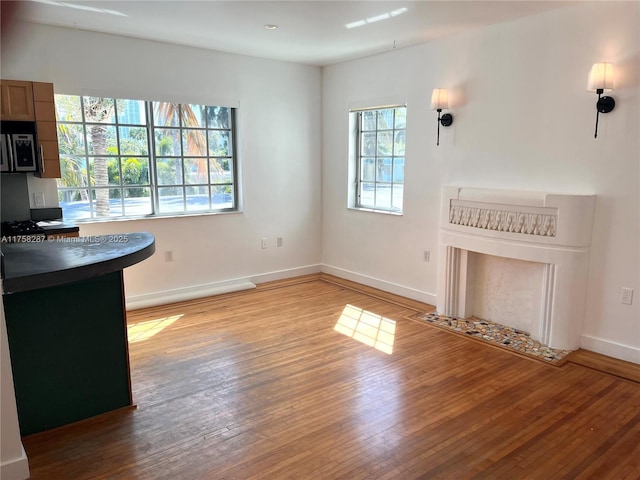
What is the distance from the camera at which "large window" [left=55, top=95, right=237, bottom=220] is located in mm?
4270

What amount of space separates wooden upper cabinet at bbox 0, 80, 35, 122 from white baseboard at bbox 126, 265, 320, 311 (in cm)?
188

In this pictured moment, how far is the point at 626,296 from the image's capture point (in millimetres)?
3328

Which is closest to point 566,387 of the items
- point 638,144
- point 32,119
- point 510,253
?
point 510,253

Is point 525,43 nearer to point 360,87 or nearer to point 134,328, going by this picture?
point 360,87

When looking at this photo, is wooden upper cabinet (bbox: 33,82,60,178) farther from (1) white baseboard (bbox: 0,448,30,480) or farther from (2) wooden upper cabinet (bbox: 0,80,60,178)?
(1) white baseboard (bbox: 0,448,30,480)

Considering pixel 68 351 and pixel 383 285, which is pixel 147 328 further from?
pixel 383 285

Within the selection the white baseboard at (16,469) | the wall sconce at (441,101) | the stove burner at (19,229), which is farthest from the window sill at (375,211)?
the white baseboard at (16,469)

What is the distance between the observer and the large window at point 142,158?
14.0 ft

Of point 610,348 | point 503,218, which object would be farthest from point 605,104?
point 610,348

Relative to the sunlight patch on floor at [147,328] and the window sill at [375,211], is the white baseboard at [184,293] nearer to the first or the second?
the sunlight patch on floor at [147,328]

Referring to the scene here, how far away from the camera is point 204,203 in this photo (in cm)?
513

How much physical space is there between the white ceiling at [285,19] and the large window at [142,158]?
2.34 ft

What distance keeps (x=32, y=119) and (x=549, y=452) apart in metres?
4.25

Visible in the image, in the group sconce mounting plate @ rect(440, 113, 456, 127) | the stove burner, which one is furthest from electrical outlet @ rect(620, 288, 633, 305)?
the stove burner
